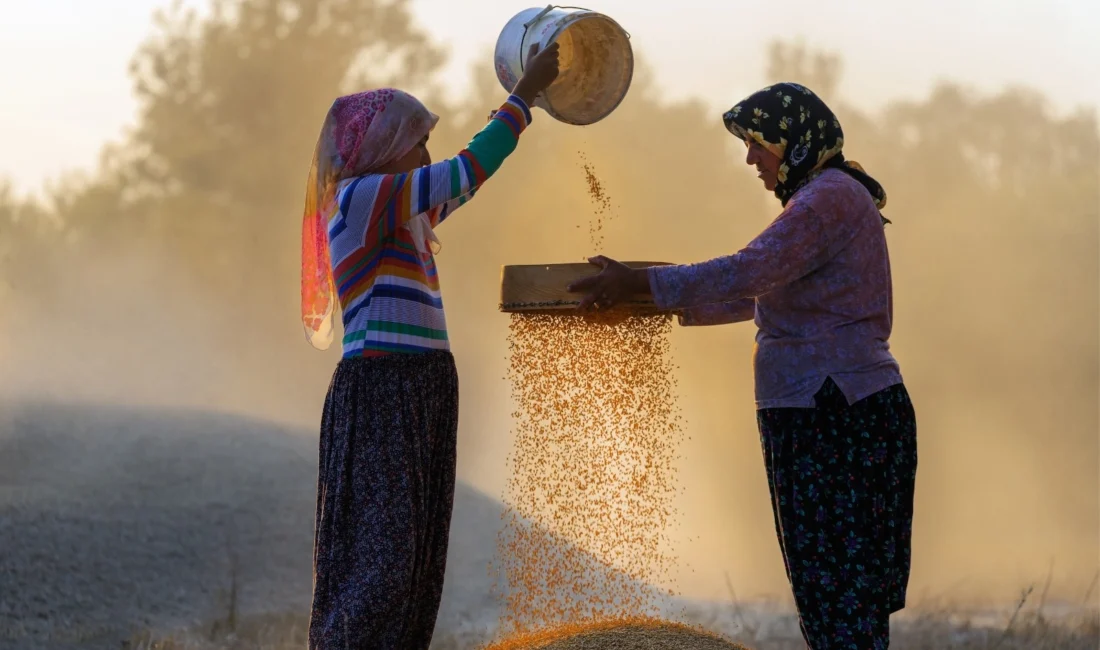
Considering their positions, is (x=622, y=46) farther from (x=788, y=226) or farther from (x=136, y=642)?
(x=136, y=642)

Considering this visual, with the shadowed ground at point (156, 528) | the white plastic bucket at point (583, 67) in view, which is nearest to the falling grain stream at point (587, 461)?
the white plastic bucket at point (583, 67)

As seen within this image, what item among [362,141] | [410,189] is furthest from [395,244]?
[362,141]

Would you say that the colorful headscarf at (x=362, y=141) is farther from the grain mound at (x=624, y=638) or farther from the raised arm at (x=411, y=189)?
the grain mound at (x=624, y=638)

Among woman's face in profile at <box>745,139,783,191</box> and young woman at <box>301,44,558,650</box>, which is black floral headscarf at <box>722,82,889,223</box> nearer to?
woman's face in profile at <box>745,139,783,191</box>

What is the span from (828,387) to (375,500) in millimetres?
1247

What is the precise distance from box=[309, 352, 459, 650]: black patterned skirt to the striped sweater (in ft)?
0.25

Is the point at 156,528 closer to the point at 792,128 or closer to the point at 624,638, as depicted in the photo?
the point at 624,638

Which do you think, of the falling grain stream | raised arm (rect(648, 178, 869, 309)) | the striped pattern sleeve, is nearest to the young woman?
the striped pattern sleeve

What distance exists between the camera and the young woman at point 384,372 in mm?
3170

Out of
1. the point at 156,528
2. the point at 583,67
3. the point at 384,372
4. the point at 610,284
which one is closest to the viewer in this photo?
the point at 384,372

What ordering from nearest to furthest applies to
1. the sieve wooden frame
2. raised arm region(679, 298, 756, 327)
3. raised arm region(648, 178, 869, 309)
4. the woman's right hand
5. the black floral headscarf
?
raised arm region(648, 178, 869, 309)
the black floral headscarf
the woman's right hand
the sieve wooden frame
raised arm region(679, 298, 756, 327)

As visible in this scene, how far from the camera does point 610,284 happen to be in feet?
11.0

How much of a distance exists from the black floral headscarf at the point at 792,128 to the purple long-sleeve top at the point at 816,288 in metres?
0.07

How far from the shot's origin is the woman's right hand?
3.37m
